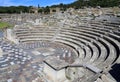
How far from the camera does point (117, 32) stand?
1842 centimetres

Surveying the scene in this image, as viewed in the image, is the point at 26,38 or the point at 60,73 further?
the point at 26,38

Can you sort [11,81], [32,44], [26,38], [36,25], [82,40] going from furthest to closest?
1. [36,25]
2. [26,38]
3. [32,44]
4. [82,40]
5. [11,81]

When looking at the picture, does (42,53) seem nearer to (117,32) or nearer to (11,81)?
(11,81)

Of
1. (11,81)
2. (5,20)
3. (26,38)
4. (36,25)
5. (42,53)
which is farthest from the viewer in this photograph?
(5,20)

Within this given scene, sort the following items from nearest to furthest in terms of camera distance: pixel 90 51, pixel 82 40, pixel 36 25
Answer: pixel 90 51
pixel 82 40
pixel 36 25

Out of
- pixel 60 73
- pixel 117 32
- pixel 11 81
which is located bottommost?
pixel 11 81

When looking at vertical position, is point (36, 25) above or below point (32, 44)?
above

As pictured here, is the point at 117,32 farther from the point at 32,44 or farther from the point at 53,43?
the point at 32,44

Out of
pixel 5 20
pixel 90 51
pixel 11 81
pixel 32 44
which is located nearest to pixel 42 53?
pixel 32 44

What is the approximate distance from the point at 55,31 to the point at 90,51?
29.9ft

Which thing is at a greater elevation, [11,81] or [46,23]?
[46,23]

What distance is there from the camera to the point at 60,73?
1120 cm

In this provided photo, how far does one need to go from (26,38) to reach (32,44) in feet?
6.74

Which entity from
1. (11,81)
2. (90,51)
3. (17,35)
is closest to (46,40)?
(17,35)
